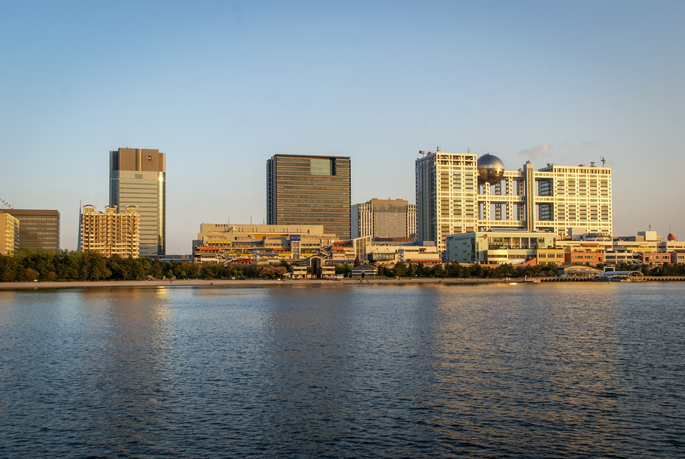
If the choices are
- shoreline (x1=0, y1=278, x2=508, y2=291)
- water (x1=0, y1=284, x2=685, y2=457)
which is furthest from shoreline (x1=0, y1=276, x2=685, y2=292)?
water (x1=0, y1=284, x2=685, y2=457)

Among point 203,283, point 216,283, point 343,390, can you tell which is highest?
point 343,390

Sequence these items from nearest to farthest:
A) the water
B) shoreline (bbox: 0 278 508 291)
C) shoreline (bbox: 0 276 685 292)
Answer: the water → shoreline (bbox: 0 278 508 291) → shoreline (bbox: 0 276 685 292)

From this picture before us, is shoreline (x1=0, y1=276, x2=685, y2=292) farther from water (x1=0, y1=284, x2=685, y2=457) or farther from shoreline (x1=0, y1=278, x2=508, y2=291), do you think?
water (x1=0, y1=284, x2=685, y2=457)

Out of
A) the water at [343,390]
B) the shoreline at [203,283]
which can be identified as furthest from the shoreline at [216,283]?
the water at [343,390]

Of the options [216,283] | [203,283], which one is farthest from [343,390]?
[216,283]

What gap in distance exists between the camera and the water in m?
25.3

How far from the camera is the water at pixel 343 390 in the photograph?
2531cm

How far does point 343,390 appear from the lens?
112ft

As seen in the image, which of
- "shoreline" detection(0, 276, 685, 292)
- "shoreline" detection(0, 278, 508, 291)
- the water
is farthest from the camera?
"shoreline" detection(0, 276, 685, 292)

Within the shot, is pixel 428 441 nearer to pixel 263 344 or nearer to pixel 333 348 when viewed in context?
pixel 333 348

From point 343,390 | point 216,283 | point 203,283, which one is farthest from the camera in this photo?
point 216,283

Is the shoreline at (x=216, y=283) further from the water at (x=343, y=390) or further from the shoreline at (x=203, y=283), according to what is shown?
the water at (x=343, y=390)

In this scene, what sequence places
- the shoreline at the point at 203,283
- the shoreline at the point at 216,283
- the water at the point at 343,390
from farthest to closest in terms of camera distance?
the shoreline at the point at 216,283 → the shoreline at the point at 203,283 → the water at the point at 343,390

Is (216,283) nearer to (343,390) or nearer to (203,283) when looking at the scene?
(203,283)
